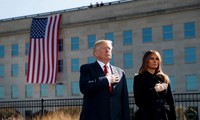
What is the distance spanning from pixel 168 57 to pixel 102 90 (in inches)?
1499

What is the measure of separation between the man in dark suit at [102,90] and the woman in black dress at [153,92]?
0.46 meters

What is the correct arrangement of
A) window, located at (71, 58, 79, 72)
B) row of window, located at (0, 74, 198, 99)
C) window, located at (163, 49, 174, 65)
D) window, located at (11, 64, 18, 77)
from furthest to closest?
window, located at (11, 64, 18, 77)
window, located at (71, 58, 79, 72)
window, located at (163, 49, 174, 65)
row of window, located at (0, 74, 198, 99)

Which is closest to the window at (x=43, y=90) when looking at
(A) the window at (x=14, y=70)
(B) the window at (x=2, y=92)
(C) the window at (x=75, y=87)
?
(C) the window at (x=75, y=87)

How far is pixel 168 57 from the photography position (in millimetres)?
43125

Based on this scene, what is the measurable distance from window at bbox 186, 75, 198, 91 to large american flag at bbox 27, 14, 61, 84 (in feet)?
43.7

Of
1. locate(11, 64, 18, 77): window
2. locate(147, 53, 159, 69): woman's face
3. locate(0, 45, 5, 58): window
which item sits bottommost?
locate(147, 53, 159, 69): woman's face

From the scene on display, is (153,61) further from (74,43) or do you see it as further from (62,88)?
(62,88)

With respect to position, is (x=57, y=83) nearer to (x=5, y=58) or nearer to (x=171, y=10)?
(x=5, y=58)

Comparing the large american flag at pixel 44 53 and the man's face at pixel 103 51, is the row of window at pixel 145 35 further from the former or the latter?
the man's face at pixel 103 51

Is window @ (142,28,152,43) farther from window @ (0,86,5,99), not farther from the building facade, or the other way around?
window @ (0,86,5,99)

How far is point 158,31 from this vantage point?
4366 cm

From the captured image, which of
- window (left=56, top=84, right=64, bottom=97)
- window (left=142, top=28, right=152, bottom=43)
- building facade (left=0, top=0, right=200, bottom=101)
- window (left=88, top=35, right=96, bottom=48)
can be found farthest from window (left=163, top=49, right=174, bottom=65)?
window (left=56, top=84, right=64, bottom=97)

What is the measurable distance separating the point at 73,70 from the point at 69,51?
7.07ft

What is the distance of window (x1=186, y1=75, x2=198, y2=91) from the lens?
4144cm
